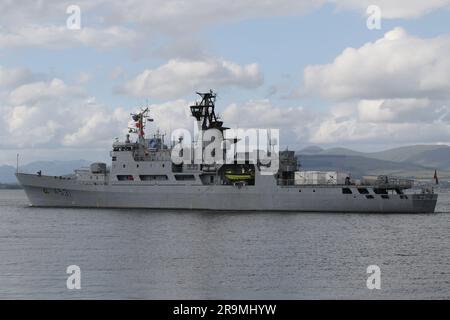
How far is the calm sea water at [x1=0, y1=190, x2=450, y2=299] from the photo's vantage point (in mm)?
28703

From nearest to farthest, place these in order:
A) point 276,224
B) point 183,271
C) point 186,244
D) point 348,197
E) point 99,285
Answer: point 99,285
point 183,271
point 186,244
point 276,224
point 348,197

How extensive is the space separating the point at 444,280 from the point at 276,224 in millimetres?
22747

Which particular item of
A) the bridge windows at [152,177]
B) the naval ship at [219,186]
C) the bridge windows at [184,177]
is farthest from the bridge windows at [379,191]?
the bridge windows at [152,177]

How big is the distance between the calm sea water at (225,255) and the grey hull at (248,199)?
2182 mm

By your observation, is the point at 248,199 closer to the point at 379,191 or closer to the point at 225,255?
the point at 379,191

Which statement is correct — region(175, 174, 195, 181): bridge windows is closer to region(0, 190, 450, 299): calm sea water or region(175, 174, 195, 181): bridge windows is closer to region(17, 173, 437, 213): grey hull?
region(17, 173, 437, 213): grey hull

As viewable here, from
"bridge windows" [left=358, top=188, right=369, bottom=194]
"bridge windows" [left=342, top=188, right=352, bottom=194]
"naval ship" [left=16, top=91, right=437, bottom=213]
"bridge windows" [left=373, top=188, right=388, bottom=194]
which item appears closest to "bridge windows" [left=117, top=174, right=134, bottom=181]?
"naval ship" [left=16, top=91, right=437, bottom=213]

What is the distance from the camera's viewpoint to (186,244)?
1665 inches

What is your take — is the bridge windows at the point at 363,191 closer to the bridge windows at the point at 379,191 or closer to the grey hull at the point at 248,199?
the grey hull at the point at 248,199

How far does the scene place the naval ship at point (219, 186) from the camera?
204 feet

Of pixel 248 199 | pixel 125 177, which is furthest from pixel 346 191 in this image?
pixel 125 177

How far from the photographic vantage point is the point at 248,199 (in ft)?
207
